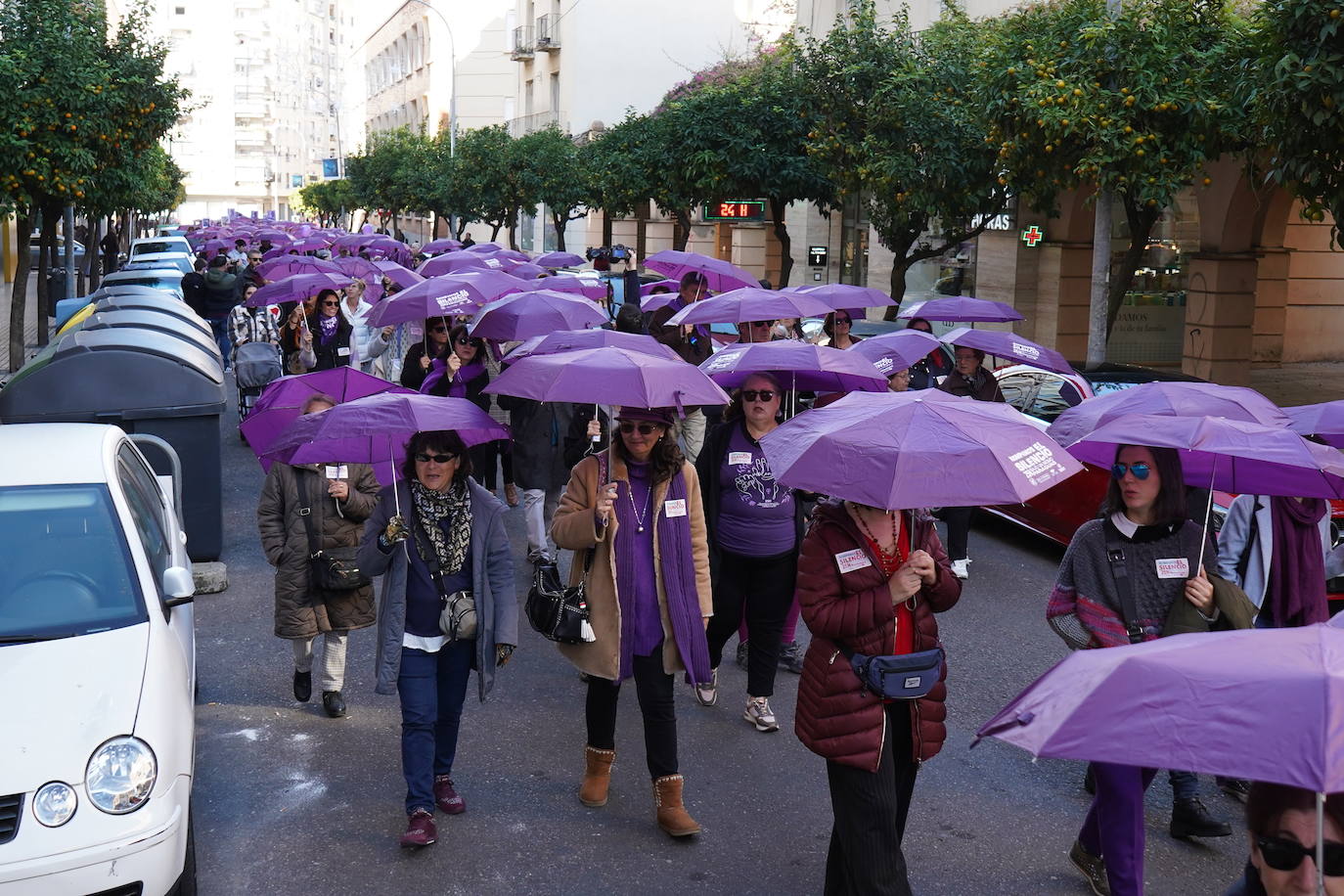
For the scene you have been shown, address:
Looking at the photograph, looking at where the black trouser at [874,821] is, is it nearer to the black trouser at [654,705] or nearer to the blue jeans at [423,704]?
the black trouser at [654,705]

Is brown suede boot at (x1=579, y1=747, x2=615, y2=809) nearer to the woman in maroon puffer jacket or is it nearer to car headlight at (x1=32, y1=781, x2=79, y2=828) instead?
the woman in maroon puffer jacket

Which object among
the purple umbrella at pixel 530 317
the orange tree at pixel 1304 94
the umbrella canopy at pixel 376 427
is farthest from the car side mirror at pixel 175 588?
the orange tree at pixel 1304 94

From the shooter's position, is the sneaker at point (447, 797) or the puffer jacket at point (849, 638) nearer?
the puffer jacket at point (849, 638)

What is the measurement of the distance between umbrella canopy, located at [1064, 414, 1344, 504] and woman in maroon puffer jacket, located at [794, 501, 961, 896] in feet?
3.49

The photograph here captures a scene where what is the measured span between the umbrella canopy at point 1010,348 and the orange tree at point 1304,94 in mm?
2408

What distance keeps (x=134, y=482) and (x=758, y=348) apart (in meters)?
3.33

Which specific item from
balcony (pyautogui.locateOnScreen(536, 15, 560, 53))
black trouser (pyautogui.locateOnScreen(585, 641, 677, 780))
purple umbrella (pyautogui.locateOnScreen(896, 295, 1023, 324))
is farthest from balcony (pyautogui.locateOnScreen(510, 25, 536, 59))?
black trouser (pyautogui.locateOnScreen(585, 641, 677, 780))

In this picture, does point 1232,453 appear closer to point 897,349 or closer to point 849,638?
point 849,638

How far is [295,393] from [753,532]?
2463mm

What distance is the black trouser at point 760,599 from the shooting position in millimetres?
7184

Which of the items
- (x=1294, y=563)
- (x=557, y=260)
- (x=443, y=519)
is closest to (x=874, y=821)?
(x=443, y=519)

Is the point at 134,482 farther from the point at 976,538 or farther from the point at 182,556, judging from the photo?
the point at 976,538

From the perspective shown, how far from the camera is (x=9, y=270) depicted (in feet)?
134

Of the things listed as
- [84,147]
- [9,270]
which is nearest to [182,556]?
[84,147]
